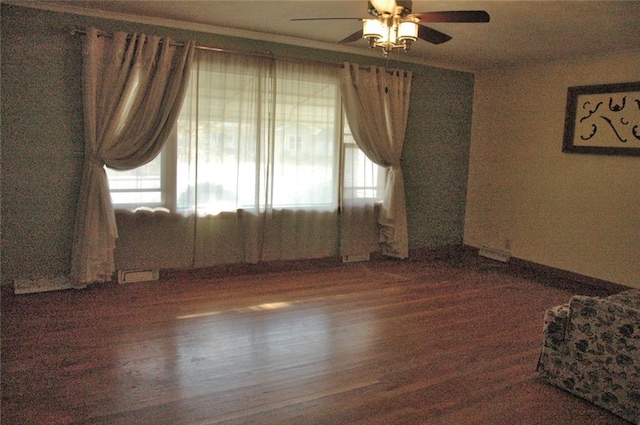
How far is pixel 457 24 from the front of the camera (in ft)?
13.8

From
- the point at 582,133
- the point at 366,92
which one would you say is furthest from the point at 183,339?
the point at 582,133

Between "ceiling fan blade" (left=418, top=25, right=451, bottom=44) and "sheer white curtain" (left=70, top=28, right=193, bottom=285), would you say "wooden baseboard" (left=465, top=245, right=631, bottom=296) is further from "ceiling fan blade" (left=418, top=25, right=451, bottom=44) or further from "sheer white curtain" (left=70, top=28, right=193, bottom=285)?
"sheer white curtain" (left=70, top=28, right=193, bottom=285)

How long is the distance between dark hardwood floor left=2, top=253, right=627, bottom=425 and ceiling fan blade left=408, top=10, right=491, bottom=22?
2156 mm

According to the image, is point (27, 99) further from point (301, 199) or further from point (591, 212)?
point (591, 212)

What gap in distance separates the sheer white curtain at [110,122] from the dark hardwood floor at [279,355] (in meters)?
0.38

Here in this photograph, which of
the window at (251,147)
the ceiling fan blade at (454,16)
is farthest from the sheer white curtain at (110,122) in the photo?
the ceiling fan blade at (454,16)

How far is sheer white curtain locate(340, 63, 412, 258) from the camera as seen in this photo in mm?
5383

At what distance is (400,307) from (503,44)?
9.18 ft

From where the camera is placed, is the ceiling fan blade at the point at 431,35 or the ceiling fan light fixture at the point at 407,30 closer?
the ceiling fan light fixture at the point at 407,30

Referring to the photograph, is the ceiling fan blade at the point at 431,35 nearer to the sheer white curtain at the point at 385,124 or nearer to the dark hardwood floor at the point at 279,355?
the sheer white curtain at the point at 385,124

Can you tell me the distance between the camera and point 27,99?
4059 mm

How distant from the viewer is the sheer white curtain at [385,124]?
17.7 feet

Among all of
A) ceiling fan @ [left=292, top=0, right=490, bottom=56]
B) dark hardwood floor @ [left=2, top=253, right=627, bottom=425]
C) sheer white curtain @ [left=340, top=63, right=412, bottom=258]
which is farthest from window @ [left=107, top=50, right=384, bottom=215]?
ceiling fan @ [left=292, top=0, right=490, bottom=56]

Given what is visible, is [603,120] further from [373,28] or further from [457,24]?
[373,28]
